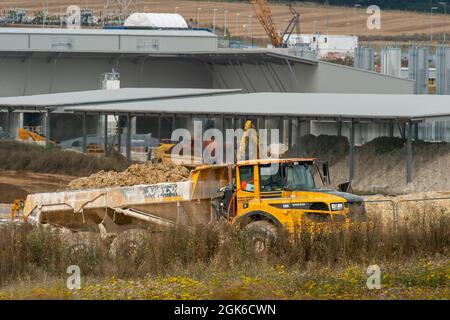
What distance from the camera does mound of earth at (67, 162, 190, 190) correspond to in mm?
25625

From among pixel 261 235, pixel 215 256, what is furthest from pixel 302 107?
pixel 215 256

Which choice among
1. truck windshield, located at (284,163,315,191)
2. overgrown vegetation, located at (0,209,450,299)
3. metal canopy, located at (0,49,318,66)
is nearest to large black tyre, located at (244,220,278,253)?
overgrown vegetation, located at (0,209,450,299)

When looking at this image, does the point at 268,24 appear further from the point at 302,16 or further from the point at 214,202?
the point at 214,202

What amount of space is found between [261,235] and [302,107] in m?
23.6

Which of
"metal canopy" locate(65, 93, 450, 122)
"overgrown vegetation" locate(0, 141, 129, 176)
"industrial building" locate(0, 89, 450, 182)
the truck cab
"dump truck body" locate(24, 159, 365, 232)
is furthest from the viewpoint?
"overgrown vegetation" locate(0, 141, 129, 176)

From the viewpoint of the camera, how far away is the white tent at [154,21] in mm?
81469

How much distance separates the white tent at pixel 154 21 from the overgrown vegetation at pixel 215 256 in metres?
61.2

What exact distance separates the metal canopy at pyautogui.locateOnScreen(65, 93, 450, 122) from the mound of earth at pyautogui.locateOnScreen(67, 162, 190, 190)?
44.5ft

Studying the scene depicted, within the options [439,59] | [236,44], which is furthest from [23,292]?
[236,44]

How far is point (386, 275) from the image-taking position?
1709cm

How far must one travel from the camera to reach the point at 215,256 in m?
19.5

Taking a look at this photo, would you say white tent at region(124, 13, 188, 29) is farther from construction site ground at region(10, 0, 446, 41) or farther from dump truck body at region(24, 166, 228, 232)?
dump truck body at region(24, 166, 228, 232)

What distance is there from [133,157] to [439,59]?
82.1 feet
